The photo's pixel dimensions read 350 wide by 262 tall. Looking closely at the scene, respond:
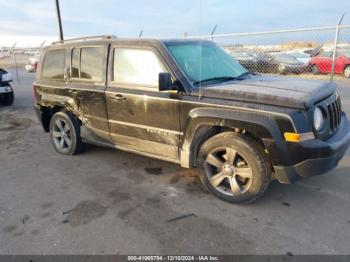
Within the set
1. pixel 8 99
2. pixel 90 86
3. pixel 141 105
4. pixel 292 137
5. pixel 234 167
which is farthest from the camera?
pixel 8 99

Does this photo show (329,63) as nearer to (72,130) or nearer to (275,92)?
(275,92)

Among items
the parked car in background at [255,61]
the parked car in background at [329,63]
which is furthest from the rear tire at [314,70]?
the parked car in background at [255,61]

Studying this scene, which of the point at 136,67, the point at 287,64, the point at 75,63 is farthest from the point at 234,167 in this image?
the point at 287,64

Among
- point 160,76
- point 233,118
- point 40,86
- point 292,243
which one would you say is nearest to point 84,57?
point 40,86

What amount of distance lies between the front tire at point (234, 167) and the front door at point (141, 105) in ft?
1.61

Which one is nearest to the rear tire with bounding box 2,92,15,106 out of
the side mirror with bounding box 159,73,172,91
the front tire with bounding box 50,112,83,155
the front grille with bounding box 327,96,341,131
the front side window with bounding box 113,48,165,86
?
the front tire with bounding box 50,112,83,155

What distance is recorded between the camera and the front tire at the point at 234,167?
11.0 feet

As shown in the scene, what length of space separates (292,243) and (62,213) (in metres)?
2.43

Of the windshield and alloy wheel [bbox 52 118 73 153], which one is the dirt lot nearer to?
alloy wheel [bbox 52 118 73 153]

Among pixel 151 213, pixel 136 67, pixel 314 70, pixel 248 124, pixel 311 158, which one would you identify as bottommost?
pixel 151 213

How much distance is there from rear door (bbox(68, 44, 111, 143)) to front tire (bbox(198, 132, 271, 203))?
177cm

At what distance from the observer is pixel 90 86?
468 cm

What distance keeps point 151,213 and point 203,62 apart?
212 cm

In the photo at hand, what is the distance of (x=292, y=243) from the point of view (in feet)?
9.50
